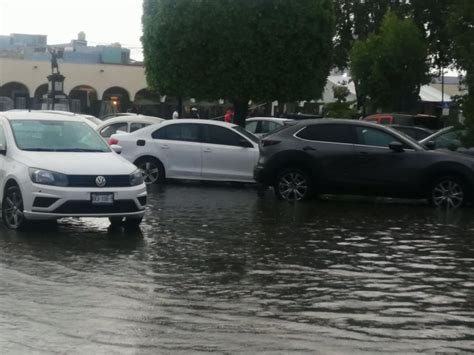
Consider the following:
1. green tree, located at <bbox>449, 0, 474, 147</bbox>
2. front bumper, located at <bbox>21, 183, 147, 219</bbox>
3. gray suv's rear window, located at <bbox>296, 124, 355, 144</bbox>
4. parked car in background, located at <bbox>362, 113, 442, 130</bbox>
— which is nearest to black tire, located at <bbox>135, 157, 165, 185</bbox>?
gray suv's rear window, located at <bbox>296, 124, 355, 144</bbox>

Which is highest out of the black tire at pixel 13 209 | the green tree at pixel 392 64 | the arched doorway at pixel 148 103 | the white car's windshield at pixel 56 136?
the green tree at pixel 392 64

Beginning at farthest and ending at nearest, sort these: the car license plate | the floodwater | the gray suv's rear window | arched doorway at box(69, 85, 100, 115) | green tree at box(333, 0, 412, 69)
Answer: arched doorway at box(69, 85, 100, 115)
green tree at box(333, 0, 412, 69)
the gray suv's rear window
the car license plate
the floodwater

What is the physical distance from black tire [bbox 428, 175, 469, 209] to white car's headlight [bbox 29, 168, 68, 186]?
8117 mm

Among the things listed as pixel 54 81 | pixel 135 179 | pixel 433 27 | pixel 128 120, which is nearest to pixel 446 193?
pixel 135 179

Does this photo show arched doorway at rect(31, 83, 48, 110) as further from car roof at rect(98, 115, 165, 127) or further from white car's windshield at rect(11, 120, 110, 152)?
white car's windshield at rect(11, 120, 110, 152)

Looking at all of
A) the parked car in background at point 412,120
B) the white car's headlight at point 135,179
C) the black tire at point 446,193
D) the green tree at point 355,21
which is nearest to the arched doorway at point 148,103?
the green tree at point 355,21

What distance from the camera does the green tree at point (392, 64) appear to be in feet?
155

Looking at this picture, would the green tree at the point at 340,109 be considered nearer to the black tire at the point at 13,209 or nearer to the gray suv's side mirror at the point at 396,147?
the gray suv's side mirror at the point at 396,147

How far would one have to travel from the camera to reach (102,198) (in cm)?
1342

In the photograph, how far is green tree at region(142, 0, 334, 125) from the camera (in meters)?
29.1

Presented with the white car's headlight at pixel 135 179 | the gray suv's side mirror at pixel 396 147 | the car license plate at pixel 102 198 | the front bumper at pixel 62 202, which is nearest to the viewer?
the front bumper at pixel 62 202

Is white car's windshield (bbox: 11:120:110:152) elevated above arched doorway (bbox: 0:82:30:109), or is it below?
below

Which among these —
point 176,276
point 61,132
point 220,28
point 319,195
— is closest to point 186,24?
point 220,28

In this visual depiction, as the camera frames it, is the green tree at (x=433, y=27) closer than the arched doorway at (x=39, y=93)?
Yes
